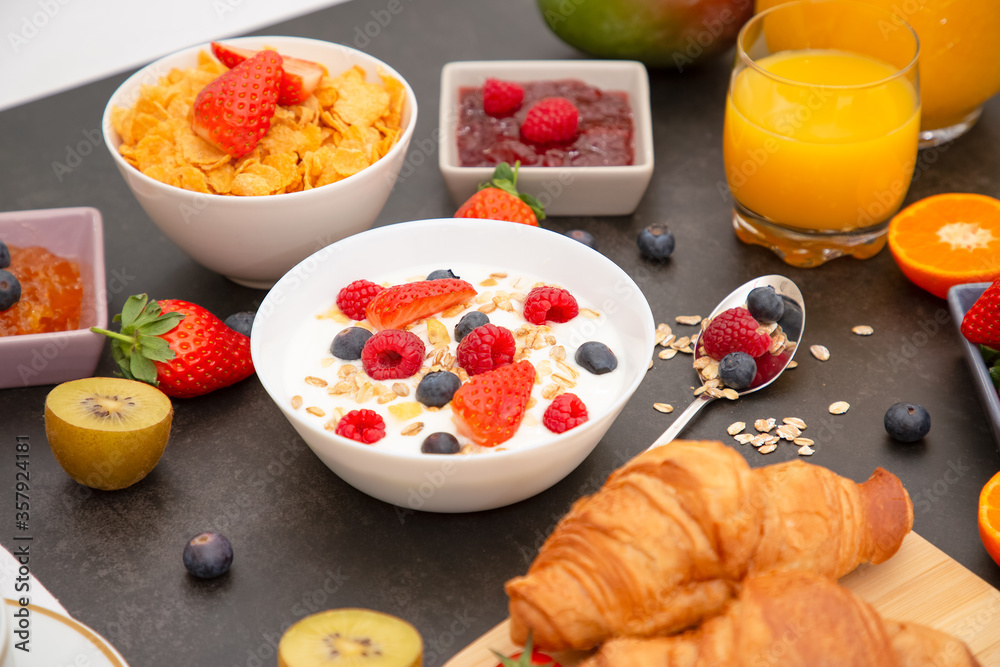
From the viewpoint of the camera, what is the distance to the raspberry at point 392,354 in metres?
1.38

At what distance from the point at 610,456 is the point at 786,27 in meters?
0.96

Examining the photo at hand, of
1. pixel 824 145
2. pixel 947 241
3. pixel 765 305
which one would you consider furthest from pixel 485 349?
pixel 947 241

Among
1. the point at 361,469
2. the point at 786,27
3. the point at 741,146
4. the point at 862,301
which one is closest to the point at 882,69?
the point at 786,27

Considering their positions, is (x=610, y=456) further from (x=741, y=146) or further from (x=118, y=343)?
(x=118, y=343)

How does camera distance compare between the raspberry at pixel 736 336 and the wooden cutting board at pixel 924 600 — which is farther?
the raspberry at pixel 736 336

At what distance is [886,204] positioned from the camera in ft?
5.72

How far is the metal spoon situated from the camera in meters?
1.52

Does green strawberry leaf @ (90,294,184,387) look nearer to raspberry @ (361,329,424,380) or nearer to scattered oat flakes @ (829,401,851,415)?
raspberry @ (361,329,424,380)

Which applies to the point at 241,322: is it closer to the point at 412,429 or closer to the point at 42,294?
the point at 42,294

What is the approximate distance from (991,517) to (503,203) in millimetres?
923

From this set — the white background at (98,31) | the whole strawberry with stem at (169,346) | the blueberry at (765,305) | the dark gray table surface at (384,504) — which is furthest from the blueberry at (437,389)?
the white background at (98,31)

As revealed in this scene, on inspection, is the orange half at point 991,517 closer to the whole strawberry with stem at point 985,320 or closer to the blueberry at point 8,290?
the whole strawberry with stem at point 985,320

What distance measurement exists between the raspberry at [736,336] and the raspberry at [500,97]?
715 mm

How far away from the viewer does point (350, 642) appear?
108 centimetres
